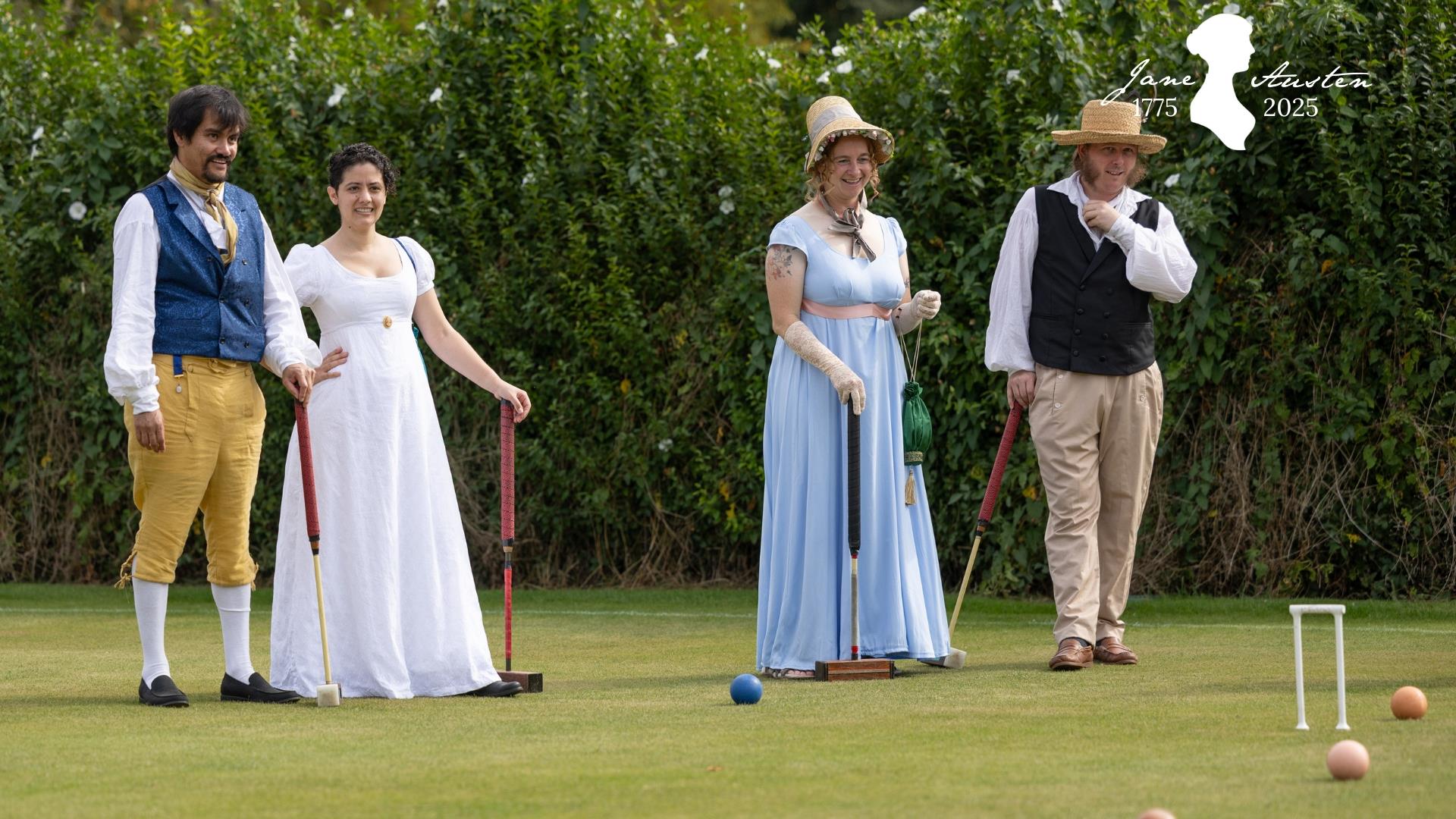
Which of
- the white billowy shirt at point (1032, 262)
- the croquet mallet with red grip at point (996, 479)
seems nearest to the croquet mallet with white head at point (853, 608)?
the croquet mallet with red grip at point (996, 479)

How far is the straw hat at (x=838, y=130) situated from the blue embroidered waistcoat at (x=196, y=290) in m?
1.97

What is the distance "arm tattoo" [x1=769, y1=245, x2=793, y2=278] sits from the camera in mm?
6398

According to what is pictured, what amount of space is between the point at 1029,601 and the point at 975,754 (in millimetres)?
4450

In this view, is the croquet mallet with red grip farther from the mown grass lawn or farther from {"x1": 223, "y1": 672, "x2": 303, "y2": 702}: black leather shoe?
{"x1": 223, "y1": 672, "x2": 303, "y2": 702}: black leather shoe

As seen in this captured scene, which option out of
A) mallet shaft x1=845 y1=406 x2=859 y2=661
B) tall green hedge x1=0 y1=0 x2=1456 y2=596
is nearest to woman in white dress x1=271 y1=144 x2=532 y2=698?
mallet shaft x1=845 y1=406 x2=859 y2=661

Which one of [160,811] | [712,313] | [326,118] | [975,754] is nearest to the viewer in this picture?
[160,811]

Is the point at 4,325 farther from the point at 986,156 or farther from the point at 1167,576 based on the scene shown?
the point at 1167,576

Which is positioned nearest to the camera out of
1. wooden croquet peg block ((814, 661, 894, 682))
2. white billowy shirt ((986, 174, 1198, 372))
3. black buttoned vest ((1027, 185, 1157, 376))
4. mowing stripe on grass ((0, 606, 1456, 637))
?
wooden croquet peg block ((814, 661, 894, 682))

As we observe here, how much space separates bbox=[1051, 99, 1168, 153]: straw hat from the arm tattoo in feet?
3.31

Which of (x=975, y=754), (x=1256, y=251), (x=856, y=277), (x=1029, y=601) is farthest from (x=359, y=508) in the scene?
(x=1256, y=251)

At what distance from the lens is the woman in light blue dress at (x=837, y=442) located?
6.34m

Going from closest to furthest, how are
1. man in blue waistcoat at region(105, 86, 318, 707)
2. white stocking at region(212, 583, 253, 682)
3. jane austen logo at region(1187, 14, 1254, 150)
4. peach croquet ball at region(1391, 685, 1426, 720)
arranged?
peach croquet ball at region(1391, 685, 1426, 720) < man in blue waistcoat at region(105, 86, 318, 707) < white stocking at region(212, 583, 253, 682) < jane austen logo at region(1187, 14, 1254, 150)

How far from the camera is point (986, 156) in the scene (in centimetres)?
891

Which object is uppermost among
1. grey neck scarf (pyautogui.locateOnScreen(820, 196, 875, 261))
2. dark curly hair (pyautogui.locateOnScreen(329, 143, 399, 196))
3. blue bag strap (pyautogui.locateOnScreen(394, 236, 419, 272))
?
dark curly hair (pyautogui.locateOnScreen(329, 143, 399, 196))
